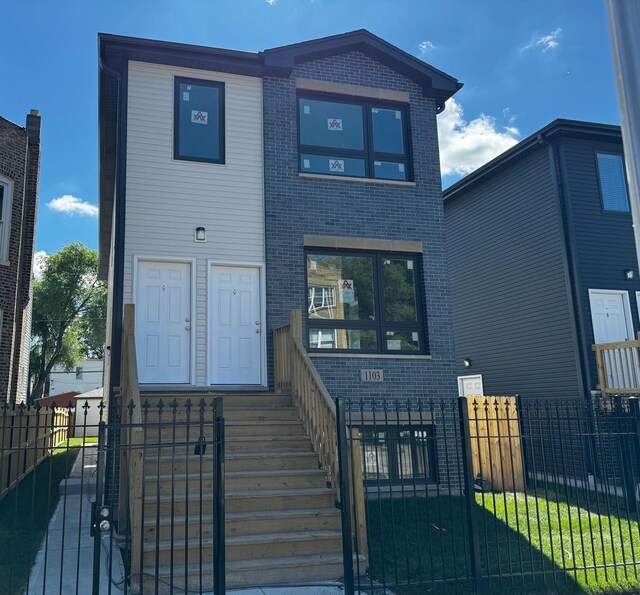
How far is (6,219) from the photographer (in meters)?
16.0

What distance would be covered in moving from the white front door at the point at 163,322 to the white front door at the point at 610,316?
9067 mm

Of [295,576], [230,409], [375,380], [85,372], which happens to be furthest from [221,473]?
[85,372]

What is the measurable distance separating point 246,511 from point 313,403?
1653 mm

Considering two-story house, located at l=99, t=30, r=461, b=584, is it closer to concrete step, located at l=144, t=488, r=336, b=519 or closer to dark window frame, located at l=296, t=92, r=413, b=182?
dark window frame, located at l=296, t=92, r=413, b=182

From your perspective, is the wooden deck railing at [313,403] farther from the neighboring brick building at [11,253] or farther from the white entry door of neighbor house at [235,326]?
the neighboring brick building at [11,253]

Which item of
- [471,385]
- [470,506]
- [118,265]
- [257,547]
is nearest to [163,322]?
[118,265]

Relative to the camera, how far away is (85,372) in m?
55.2

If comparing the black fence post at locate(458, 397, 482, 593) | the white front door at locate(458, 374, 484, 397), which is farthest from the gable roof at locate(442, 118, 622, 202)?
the black fence post at locate(458, 397, 482, 593)

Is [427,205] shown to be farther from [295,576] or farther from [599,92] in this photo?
[295,576]

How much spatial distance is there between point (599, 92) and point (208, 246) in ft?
31.4

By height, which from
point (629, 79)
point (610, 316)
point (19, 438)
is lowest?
point (19, 438)

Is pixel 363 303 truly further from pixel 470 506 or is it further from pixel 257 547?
pixel 257 547

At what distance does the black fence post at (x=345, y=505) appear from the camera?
582 centimetres

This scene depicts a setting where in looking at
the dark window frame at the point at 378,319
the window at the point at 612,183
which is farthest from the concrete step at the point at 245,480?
the window at the point at 612,183
